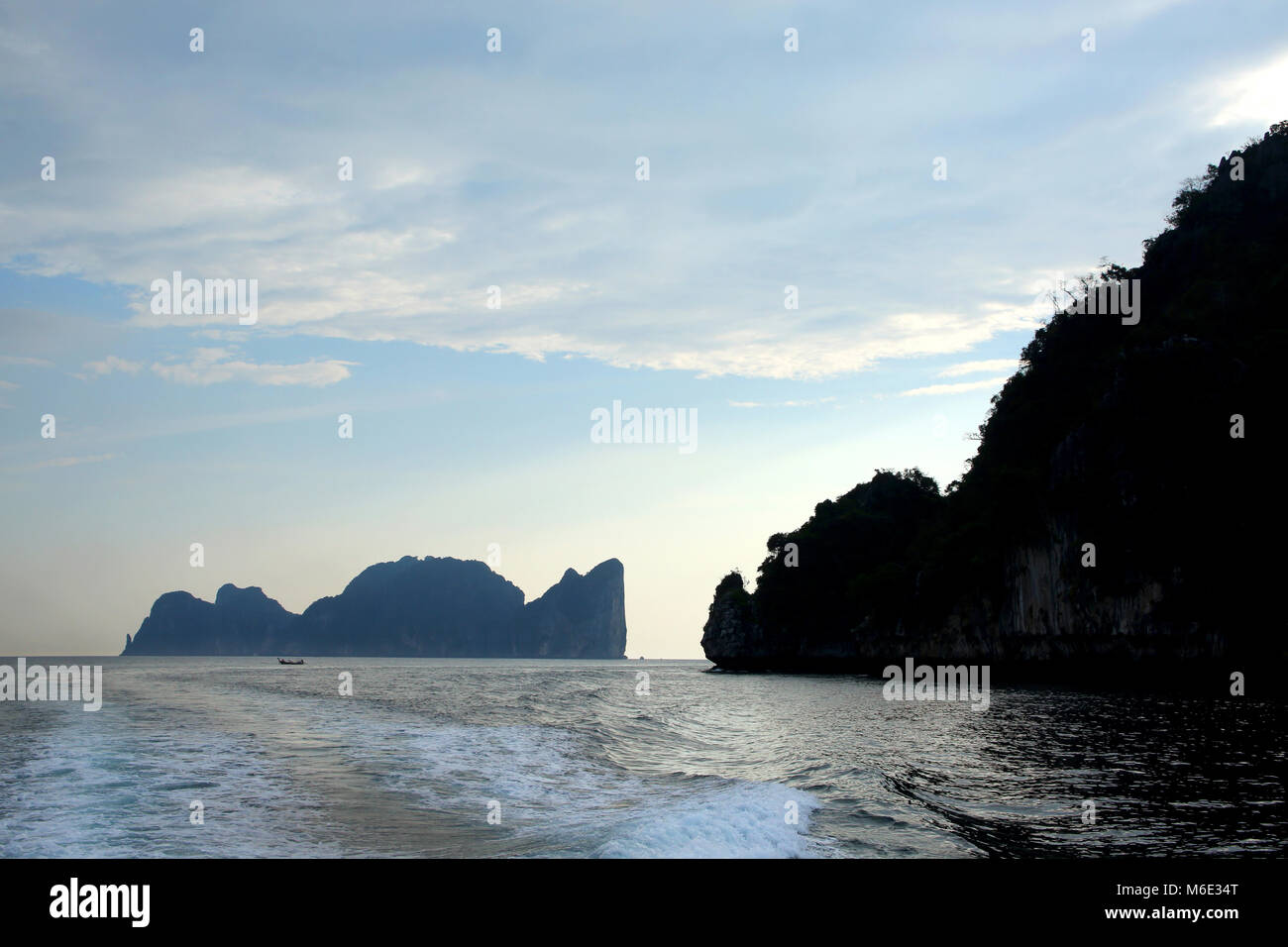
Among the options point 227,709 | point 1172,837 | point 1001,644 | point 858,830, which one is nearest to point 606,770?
point 858,830

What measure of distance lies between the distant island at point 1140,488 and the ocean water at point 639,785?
2356 cm

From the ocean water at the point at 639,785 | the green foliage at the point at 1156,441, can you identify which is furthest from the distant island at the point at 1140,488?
the ocean water at the point at 639,785

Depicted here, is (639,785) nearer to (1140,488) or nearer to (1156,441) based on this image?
(1140,488)

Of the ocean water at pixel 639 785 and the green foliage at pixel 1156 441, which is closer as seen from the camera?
the ocean water at pixel 639 785

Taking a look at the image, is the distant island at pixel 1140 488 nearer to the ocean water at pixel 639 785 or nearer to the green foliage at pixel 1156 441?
the green foliage at pixel 1156 441

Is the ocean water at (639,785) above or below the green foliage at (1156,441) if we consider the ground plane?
below

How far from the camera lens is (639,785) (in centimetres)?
2042

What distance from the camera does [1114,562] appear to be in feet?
195

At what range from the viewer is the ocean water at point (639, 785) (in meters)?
13.7

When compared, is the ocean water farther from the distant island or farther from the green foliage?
the green foliage

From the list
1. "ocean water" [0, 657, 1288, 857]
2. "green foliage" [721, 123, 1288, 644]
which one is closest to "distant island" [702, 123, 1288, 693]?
"green foliage" [721, 123, 1288, 644]

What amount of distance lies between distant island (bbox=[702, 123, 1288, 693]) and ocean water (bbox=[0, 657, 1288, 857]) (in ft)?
77.3
